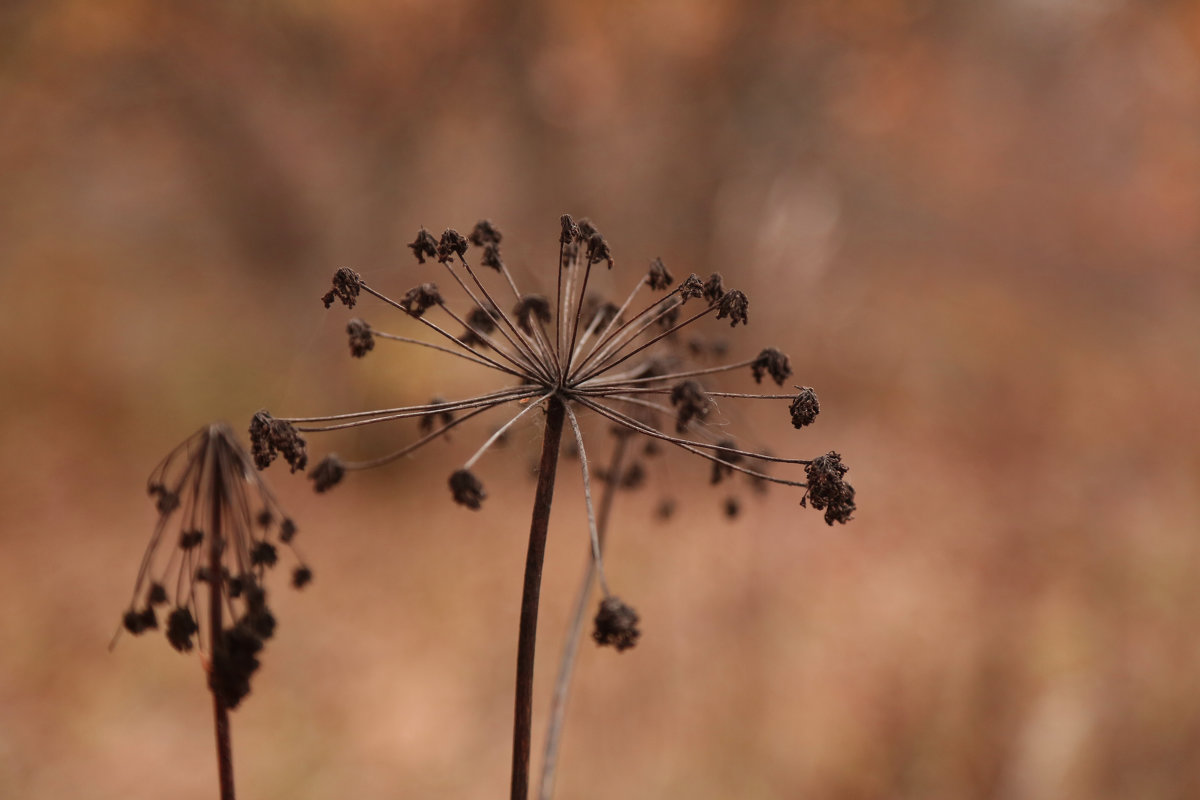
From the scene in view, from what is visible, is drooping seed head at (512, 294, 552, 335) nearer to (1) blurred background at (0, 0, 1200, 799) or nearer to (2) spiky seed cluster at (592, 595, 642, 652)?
(2) spiky seed cluster at (592, 595, 642, 652)

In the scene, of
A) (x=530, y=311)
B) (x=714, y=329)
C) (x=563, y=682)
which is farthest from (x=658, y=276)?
(x=714, y=329)

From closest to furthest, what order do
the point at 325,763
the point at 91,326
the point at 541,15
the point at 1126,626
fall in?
the point at 325,763
the point at 1126,626
the point at 91,326
the point at 541,15

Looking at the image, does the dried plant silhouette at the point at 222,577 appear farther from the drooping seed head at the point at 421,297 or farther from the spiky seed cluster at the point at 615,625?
the spiky seed cluster at the point at 615,625

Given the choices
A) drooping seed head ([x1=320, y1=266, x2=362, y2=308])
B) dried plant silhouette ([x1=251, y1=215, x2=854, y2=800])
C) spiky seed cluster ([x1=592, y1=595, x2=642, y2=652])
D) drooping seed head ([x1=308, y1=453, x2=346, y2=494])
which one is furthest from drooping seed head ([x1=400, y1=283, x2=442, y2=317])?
spiky seed cluster ([x1=592, y1=595, x2=642, y2=652])

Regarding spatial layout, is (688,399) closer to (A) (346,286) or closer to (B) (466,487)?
(B) (466,487)

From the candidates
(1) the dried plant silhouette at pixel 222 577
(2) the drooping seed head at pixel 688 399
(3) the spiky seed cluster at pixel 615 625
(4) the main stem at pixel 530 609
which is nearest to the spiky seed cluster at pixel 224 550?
(1) the dried plant silhouette at pixel 222 577

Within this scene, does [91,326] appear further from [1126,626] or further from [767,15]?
[1126,626]

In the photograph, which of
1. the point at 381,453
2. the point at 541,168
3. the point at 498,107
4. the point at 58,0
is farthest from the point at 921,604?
the point at 58,0
